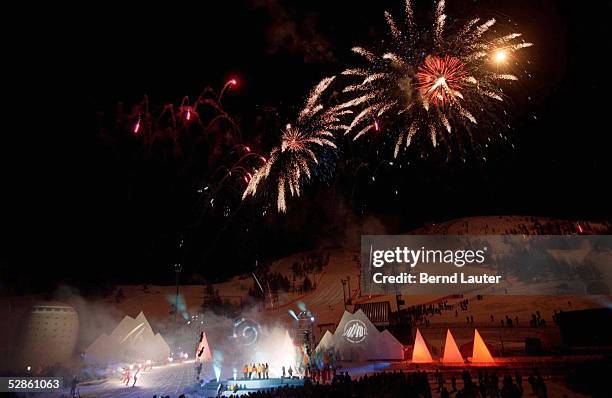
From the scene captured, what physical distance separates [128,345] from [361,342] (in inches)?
799

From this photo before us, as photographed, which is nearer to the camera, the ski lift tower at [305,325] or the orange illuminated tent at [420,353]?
the orange illuminated tent at [420,353]

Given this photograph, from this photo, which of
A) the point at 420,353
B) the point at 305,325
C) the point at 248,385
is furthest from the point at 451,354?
the point at 305,325

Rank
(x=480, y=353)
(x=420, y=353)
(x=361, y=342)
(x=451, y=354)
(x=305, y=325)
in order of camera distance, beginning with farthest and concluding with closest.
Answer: (x=305, y=325) < (x=361, y=342) < (x=420, y=353) < (x=451, y=354) < (x=480, y=353)

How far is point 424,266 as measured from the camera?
170 ft

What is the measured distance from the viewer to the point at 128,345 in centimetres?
3519

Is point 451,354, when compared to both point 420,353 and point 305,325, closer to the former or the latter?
point 420,353

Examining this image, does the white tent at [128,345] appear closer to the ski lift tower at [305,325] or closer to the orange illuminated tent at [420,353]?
the ski lift tower at [305,325]

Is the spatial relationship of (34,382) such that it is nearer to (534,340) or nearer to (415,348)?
(415,348)

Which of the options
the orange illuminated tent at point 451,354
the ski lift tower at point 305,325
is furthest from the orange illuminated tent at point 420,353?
the ski lift tower at point 305,325

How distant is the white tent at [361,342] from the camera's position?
1120 inches

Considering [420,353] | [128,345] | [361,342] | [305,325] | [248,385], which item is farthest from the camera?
[305,325]

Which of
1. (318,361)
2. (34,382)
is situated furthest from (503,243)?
(34,382)

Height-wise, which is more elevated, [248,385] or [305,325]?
[305,325]

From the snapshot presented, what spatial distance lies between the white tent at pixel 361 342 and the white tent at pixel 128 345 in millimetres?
15785
